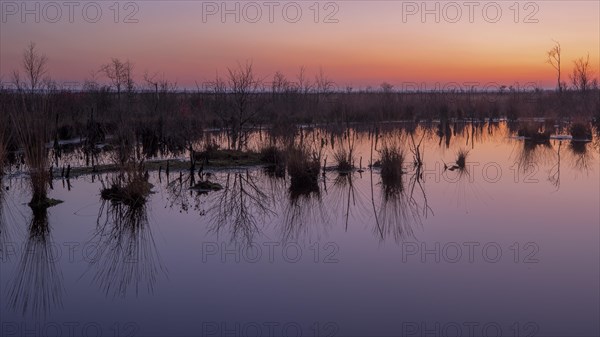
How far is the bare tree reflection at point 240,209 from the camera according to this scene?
856 centimetres

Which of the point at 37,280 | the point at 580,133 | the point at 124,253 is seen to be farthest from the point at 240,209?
the point at 580,133

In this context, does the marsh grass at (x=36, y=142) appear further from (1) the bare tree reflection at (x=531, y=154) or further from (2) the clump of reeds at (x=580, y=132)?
(2) the clump of reeds at (x=580, y=132)

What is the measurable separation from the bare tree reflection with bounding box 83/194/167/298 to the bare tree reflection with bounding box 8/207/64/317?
0.43 metres

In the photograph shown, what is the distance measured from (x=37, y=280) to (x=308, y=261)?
2.83 meters

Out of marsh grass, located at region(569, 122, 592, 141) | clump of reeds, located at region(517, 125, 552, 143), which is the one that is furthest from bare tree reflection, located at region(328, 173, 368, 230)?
marsh grass, located at region(569, 122, 592, 141)

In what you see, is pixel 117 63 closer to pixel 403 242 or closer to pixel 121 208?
pixel 121 208

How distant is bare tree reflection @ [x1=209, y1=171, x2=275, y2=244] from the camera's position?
8562mm

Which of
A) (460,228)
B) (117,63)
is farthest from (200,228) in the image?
(117,63)

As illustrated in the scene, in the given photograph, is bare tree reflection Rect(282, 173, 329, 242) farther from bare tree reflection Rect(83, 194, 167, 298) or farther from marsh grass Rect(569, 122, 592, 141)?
marsh grass Rect(569, 122, 592, 141)

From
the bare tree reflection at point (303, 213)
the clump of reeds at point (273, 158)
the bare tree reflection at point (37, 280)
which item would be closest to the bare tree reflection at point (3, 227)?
the bare tree reflection at point (37, 280)

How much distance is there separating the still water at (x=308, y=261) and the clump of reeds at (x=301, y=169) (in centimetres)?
30

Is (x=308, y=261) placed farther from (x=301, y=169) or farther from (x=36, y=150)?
(x=301, y=169)

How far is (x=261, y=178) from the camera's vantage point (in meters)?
13.3

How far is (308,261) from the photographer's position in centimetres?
696
